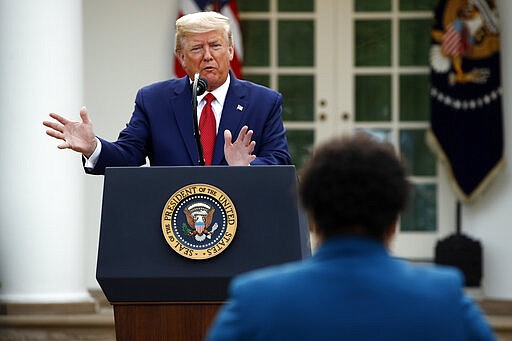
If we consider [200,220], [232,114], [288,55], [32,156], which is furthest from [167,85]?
[288,55]

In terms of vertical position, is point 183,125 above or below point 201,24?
below

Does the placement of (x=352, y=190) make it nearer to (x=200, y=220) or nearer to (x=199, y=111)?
(x=200, y=220)

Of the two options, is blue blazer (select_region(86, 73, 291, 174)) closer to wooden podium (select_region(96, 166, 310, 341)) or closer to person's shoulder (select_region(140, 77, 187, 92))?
person's shoulder (select_region(140, 77, 187, 92))

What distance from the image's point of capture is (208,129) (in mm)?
4367

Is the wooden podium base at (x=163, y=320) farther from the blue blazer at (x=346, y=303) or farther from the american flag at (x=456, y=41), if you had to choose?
the american flag at (x=456, y=41)

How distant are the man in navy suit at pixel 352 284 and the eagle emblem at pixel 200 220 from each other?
150 centimetres

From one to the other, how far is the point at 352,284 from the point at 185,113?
235 cm

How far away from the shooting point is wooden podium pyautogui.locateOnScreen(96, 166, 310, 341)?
3686mm

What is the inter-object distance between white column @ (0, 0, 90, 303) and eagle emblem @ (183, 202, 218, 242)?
4.90 metres

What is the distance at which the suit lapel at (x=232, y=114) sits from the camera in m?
4.32

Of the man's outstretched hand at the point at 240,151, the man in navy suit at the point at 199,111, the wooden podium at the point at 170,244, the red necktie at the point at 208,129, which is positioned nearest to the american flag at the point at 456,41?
the man in navy suit at the point at 199,111

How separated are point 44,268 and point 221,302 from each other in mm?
5003

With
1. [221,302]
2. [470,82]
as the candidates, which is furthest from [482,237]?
[221,302]

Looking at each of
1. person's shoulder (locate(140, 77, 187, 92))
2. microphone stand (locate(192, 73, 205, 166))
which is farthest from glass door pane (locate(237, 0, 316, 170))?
microphone stand (locate(192, 73, 205, 166))
